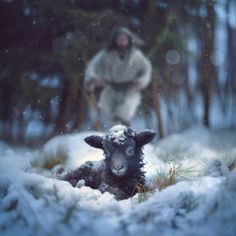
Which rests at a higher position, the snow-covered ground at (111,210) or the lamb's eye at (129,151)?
the lamb's eye at (129,151)

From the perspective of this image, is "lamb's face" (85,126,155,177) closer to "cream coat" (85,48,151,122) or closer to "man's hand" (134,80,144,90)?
"cream coat" (85,48,151,122)

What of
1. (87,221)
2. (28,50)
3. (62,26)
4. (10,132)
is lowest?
(10,132)

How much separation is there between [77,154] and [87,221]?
11.8 ft

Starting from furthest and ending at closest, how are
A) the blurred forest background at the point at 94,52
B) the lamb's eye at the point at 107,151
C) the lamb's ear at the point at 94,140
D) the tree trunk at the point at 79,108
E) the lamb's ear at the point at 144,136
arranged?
the tree trunk at the point at 79,108 < the blurred forest background at the point at 94,52 < the lamb's ear at the point at 94,140 < the lamb's ear at the point at 144,136 < the lamb's eye at the point at 107,151

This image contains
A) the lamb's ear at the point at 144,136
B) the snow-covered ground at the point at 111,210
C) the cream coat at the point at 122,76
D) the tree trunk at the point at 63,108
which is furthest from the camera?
the tree trunk at the point at 63,108

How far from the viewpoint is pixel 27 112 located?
9.66m

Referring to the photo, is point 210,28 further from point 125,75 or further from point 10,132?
point 10,132

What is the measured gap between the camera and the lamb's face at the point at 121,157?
339cm

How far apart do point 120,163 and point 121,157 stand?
0.06 m

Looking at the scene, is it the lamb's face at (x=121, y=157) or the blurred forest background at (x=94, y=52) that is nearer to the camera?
the lamb's face at (x=121, y=157)

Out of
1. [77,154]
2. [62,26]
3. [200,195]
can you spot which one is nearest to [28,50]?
[62,26]

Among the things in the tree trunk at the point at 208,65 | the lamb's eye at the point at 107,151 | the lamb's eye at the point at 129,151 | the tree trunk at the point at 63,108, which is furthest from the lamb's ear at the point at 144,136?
the tree trunk at the point at 63,108

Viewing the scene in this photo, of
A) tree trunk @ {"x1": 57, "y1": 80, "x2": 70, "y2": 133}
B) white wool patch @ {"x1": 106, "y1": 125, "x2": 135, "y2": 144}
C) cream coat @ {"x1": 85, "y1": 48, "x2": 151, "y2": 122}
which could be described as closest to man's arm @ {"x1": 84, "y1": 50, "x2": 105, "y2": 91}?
cream coat @ {"x1": 85, "y1": 48, "x2": 151, "y2": 122}

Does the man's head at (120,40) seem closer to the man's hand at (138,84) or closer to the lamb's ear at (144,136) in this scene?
the man's hand at (138,84)
